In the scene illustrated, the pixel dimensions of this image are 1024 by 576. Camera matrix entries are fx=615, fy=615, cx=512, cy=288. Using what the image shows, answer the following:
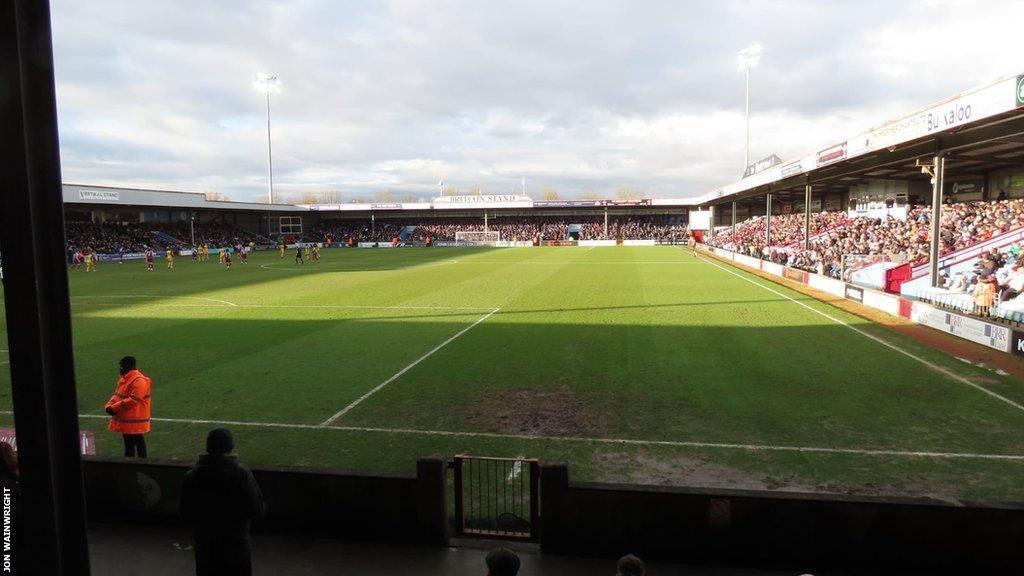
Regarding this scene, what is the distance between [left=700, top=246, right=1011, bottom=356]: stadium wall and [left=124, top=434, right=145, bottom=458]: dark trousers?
17.2 m

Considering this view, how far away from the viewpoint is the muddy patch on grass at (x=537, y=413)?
31.5 feet

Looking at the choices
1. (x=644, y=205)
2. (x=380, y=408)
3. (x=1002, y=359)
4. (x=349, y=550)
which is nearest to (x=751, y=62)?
(x=644, y=205)

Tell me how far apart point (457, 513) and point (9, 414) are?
908 centimetres

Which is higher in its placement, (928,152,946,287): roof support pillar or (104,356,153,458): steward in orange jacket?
(928,152,946,287): roof support pillar

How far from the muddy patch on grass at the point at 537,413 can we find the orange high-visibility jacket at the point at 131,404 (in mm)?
4706

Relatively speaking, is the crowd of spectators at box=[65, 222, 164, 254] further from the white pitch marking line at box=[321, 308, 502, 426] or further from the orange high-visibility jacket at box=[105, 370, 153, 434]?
the orange high-visibility jacket at box=[105, 370, 153, 434]

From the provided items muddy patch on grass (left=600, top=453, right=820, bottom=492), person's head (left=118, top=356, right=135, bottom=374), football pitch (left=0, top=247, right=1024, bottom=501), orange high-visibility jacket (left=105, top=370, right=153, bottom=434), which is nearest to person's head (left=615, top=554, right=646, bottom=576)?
muddy patch on grass (left=600, top=453, right=820, bottom=492)

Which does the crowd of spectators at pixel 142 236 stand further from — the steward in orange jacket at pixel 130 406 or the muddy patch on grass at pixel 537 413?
the muddy patch on grass at pixel 537 413

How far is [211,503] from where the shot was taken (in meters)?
4.12

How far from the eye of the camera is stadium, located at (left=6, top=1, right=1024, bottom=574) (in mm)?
5367

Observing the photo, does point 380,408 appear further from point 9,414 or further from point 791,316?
point 791,316

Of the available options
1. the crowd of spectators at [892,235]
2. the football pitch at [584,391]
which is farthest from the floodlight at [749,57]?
the football pitch at [584,391]

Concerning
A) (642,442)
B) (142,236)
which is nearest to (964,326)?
(642,442)

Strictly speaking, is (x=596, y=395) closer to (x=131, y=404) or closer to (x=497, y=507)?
(x=497, y=507)
